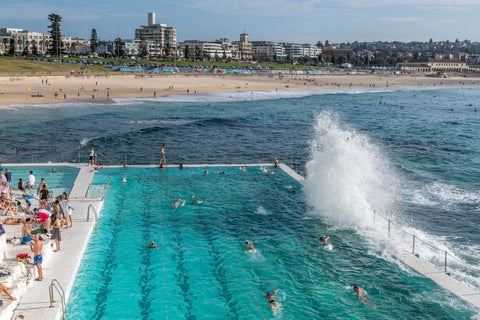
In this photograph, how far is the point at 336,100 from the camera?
93875mm

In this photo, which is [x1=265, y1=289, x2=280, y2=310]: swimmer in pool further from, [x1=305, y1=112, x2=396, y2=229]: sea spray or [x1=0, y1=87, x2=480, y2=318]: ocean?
[x1=305, y1=112, x2=396, y2=229]: sea spray

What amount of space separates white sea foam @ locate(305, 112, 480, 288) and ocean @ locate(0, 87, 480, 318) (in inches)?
2.4

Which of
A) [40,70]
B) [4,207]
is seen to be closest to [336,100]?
[40,70]

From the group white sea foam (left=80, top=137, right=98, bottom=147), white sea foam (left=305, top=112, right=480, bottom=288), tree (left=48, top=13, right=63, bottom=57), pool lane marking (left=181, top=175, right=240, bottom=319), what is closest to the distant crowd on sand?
pool lane marking (left=181, top=175, right=240, bottom=319)

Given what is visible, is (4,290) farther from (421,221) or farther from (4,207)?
(421,221)

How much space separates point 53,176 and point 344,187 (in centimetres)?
1615

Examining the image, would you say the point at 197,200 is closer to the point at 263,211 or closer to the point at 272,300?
the point at 263,211

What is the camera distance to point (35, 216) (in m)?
17.2

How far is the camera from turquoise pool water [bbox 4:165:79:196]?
902 inches

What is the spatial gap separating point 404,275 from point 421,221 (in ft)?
25.5

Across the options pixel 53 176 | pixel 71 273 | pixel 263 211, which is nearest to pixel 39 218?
pixel 71 273

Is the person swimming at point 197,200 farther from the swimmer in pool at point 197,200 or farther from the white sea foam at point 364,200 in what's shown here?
the white sea foam at point 364,200

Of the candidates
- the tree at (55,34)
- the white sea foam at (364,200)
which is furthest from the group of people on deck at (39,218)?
the tree at (55,34)

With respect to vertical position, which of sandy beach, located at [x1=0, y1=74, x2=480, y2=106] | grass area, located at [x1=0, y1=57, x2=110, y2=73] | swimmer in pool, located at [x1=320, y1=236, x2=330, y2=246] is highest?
grass area, located at [x1=0, y1=57, x2=110, y2=73]
